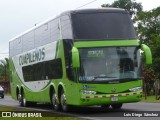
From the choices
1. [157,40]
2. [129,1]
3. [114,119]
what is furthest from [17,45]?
[129,1]

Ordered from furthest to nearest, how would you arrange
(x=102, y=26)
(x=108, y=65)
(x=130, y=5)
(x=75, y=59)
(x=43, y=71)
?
(x=130, y=5), (x=43, y=71), (x=102, y=26), (x=108, y=65), (x=75, y=59)

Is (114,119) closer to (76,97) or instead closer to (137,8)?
(76,97)

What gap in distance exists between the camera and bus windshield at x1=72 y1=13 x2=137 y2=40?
1927cm

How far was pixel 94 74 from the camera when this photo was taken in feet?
61.9

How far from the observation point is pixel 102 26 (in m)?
19.5

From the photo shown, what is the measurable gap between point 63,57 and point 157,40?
4535 centimetres

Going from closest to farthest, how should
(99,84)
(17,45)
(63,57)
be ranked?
1. (99,84)
2. (63,57)
3. (17,45)

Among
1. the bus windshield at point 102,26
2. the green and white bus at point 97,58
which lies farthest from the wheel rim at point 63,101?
the bus windshield at point 102,26

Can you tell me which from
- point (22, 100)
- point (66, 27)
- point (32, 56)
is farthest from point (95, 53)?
point (22, 100)

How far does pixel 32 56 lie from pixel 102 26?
737 cm

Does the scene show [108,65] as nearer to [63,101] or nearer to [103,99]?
[103,99]

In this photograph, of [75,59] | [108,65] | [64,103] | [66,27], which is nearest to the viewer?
[75,59]

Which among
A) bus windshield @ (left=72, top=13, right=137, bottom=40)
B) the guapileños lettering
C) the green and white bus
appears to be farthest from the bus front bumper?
the guapileños lettering

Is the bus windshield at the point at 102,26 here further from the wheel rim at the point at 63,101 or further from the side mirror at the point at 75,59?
the wheel rim at the point at 63,101
